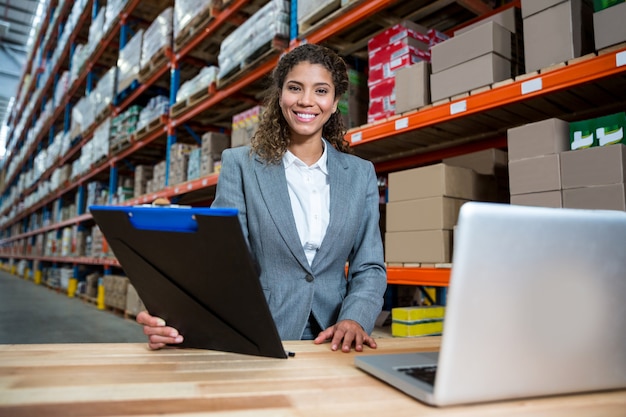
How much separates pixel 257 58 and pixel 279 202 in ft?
8.02

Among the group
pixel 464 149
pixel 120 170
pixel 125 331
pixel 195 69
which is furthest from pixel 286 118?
pixel 120 170

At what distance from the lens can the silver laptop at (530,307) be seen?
53 centimetres

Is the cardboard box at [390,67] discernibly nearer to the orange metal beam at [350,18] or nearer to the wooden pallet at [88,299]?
the orange metal beam at [350,18]

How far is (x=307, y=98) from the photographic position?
1.59 m

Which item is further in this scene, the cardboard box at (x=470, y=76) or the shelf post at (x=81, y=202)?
the shelf post at (x=81, y=202)

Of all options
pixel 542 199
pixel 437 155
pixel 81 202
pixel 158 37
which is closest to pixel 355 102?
pixel 437 155

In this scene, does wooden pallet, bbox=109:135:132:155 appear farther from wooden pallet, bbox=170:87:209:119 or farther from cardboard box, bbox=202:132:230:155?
cardboard box, bbox=202:132:230:155

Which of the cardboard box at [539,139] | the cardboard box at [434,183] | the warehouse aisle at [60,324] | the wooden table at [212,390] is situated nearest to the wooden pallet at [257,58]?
the cardboard box at [434,183]

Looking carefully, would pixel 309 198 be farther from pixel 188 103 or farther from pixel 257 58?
pixel 188 103

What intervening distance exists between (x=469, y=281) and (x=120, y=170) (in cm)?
866

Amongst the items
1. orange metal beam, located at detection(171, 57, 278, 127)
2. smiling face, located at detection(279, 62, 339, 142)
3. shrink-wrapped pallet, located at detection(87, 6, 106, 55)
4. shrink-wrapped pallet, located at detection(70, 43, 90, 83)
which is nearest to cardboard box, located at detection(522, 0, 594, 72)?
smiling face, located at detection(279, 62, 339, 142)

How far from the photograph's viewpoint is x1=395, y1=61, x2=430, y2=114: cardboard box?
7.98ft

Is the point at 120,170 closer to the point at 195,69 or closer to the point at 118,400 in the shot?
the point at 195,69

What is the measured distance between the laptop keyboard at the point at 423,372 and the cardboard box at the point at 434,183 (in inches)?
66.5
